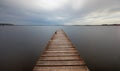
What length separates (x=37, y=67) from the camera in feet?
18.2

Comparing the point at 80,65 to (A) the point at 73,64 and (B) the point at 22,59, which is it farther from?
(B) the point at 22,59

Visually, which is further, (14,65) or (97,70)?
(14,65)

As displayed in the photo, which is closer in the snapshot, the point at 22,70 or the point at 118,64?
the point at 22,70

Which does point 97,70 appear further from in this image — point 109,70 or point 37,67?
point 37,67

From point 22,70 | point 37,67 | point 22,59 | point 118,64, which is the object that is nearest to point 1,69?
point 22,70

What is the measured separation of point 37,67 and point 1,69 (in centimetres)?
441

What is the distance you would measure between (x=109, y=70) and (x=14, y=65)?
6.68 meters

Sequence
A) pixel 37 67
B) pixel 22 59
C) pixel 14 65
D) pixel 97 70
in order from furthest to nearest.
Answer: pixel 22 59 < pixel 14 65 < pixel 97 70 < pixel 37 67

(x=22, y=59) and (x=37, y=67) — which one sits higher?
(x=37, y=67)

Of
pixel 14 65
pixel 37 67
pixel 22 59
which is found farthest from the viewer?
pixel 22 59

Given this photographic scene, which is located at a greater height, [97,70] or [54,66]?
[54,66]

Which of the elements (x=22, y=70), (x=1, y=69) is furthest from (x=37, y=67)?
(x=1, y=69)

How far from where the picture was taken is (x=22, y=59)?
35.1ft

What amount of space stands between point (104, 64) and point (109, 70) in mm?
1113
